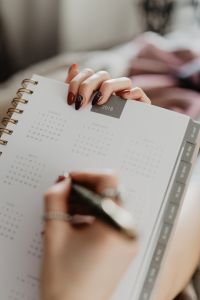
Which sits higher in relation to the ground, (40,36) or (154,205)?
(40,36)

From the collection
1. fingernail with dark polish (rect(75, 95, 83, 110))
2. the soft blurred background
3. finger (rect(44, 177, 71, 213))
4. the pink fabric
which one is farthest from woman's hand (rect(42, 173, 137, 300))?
the soft blurred background

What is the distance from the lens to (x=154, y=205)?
58 cm

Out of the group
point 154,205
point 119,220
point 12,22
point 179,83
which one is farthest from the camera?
point 12,22

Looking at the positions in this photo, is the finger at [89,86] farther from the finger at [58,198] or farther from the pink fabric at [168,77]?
the pink fabric at [168,77]

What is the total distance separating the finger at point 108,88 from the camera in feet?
2.11

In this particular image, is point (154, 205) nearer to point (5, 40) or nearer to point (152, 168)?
point (152, 168)

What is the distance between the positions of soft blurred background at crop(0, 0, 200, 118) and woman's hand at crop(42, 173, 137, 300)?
89 cm

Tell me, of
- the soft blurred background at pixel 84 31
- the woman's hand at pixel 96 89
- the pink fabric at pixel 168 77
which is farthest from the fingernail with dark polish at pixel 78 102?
the soft blurred background at pixel 84 31

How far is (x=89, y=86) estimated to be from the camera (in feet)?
2.14

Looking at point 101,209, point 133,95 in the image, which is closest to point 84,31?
point 133,95

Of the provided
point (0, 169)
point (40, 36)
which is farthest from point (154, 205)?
point (40, 36)

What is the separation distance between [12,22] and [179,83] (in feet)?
2.89

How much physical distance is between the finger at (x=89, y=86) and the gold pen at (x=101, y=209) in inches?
6.5

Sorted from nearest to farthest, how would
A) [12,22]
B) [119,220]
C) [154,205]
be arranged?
1. [119,220]
2. [154,205]
3. [12,22]
